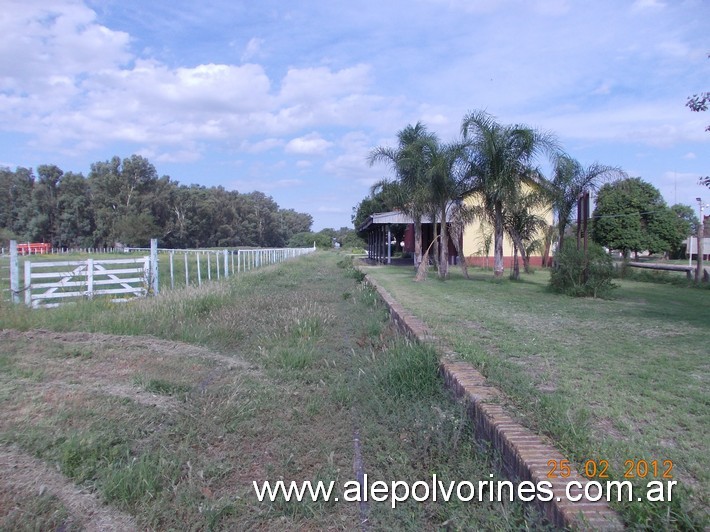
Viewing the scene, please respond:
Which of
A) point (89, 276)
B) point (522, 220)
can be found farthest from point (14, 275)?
point (522, 220)

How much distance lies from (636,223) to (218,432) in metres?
44.6

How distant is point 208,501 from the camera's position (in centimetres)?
311

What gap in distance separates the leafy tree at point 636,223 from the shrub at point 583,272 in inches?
1241

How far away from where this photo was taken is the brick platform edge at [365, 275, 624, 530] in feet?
7.68

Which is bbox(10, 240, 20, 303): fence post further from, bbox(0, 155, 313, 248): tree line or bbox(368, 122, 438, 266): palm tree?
bbox(0, 155, 313, 248): tree line

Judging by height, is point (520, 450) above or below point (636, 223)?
below

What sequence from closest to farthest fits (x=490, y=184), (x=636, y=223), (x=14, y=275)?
(x=14, y=275), (x=490, y=184), (x=636, y=223)

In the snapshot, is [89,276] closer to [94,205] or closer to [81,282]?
[81,282]

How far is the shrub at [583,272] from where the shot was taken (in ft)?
36.7

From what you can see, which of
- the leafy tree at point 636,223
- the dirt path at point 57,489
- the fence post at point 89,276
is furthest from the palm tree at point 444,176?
the leafy tree at point 636,223

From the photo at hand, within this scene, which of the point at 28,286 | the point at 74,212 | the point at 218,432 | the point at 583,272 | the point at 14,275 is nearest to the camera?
the point at 218,432

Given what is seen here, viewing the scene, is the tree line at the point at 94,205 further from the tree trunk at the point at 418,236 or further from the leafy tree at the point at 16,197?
the tree trunk at the point at 418,236

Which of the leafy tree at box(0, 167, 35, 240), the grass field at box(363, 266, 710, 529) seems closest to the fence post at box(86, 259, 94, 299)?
the grass field at box(363, 266, 710, 529)

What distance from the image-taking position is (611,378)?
4.42 meters
